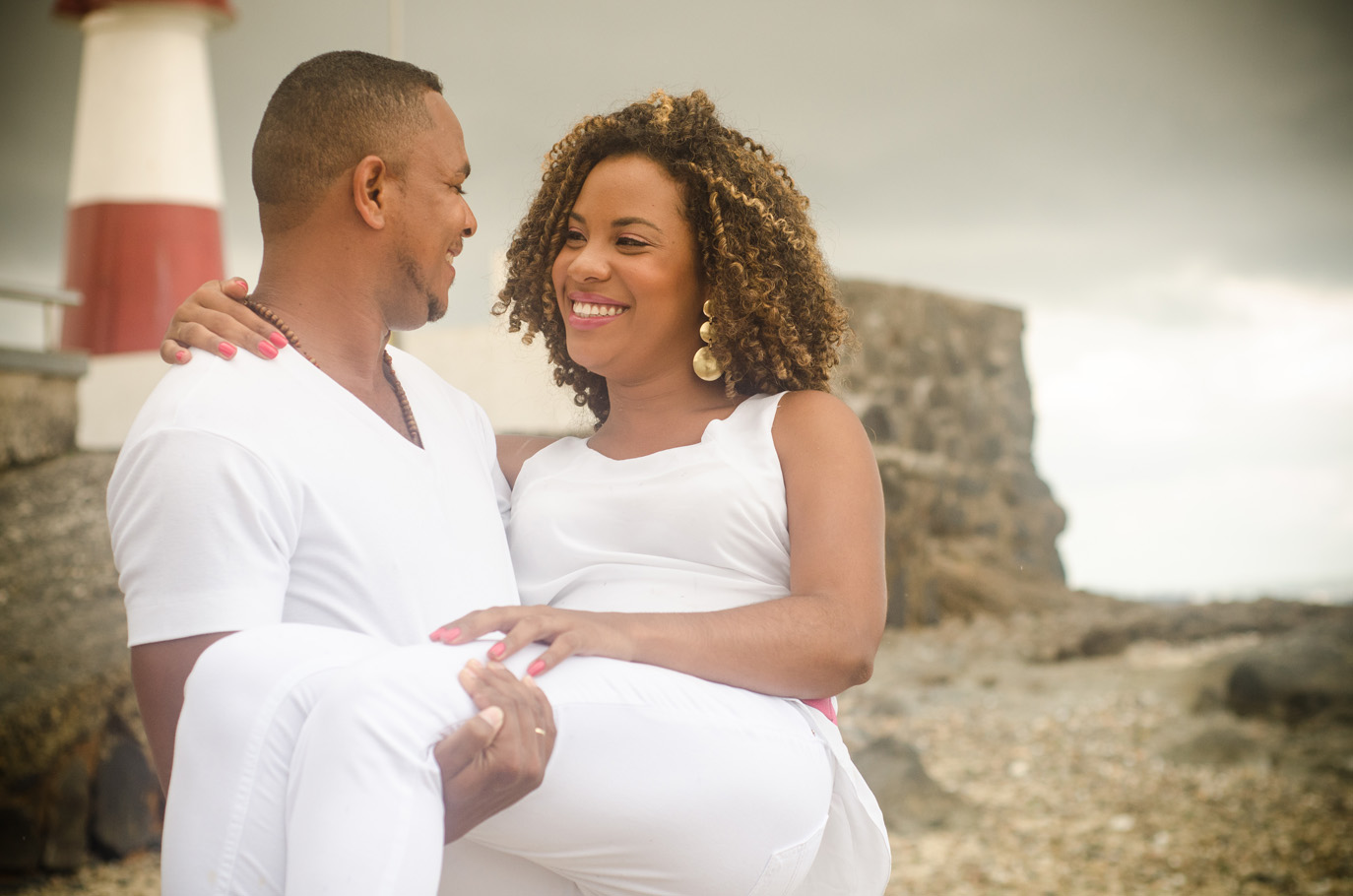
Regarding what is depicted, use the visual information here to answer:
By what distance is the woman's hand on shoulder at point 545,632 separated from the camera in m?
1.56

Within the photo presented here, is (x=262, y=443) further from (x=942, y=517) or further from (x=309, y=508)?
(x=942, y=517)

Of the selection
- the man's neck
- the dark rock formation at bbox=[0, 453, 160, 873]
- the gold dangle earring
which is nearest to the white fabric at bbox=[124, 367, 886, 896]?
the man's neck

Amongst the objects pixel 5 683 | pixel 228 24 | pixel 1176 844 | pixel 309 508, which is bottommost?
pixel 1176 844

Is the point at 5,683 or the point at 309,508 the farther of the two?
the point at 5,683

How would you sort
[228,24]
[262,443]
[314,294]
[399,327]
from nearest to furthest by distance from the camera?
[262,443]
[314,294]
[399,327]
[228,24]

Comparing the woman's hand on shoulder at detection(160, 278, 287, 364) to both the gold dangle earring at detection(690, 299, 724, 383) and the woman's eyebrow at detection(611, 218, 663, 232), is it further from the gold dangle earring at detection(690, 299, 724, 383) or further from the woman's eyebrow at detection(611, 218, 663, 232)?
the gold dangle earring at detection(690, 299, 724, 383)

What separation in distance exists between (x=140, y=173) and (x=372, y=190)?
7857 millimetres

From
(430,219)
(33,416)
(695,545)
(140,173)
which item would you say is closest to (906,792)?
(695,545)

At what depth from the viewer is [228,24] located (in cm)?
948

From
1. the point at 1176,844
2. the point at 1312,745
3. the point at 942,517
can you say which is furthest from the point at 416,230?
the point at 942,517

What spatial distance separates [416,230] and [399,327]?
0.21m

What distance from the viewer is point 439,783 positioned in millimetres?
1376

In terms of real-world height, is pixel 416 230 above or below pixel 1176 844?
above

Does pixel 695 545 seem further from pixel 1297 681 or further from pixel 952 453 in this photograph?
pixel 952 453
